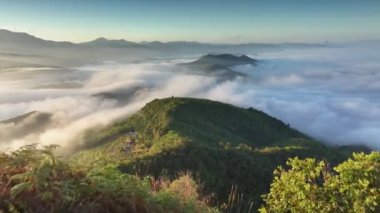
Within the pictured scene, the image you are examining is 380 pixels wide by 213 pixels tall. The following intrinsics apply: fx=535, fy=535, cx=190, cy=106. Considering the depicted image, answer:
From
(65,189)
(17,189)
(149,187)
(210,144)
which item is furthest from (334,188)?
(210,144)

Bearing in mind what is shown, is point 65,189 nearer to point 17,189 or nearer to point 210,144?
point 17,189

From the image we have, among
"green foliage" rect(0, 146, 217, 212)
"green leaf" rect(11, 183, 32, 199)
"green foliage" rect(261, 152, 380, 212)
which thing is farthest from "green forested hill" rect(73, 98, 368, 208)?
"green leaf" rect(11, 183, 32, 199)

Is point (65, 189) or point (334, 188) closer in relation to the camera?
point (65, 189)

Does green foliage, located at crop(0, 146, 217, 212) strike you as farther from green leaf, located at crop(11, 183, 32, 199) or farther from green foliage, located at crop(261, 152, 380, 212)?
green foliage, located at crop(261, 152, 380, 212)

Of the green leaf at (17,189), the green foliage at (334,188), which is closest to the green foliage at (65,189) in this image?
the green leaf at (17,189)

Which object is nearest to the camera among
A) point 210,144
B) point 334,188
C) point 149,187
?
point 149,187

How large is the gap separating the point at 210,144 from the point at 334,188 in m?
104

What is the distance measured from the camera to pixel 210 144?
118 metres

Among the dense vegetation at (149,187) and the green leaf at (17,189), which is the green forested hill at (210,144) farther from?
the green leaf at (17,189)

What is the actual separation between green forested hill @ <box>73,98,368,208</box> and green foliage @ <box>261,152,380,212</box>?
1844cm

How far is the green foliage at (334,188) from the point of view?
1376 centimetres

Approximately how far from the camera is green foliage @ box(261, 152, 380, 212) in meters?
13.8

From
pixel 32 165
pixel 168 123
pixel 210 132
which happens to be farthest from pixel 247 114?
pixel 32 165

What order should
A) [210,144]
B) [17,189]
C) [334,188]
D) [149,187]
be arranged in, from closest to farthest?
1. [17,189]
2. [149,187]
3. [334,188]
4. [210,144]
